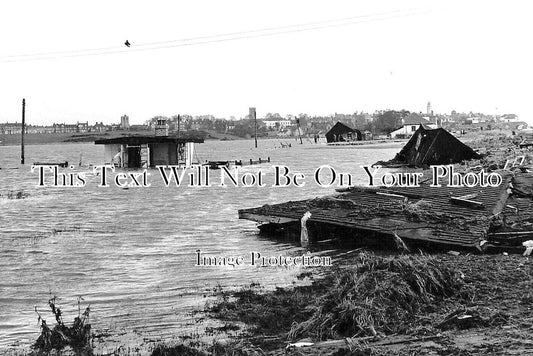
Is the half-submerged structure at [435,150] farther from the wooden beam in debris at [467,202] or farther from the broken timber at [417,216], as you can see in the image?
the wooden beam in debris at [467,202]

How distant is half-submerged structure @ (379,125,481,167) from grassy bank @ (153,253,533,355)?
3693 cm

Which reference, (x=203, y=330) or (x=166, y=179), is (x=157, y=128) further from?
(x=203, y=330)

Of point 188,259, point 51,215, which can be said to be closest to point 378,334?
point 188,259

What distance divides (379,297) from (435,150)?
42.2 metres

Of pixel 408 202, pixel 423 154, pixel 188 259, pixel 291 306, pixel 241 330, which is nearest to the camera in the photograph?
pixel 241 330

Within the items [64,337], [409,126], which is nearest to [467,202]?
[64,337]

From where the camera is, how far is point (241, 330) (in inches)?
364

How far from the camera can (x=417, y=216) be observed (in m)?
16.1

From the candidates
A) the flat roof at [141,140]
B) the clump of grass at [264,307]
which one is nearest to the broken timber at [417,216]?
the clump of grass at [264,307]

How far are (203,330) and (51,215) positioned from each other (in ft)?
68.1

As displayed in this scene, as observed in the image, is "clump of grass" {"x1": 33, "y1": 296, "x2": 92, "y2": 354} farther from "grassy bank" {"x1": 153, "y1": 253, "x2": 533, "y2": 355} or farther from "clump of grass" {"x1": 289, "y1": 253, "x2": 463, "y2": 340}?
"clump of grass" {"x1": 289, "y1": 253, "x2": 463, "y2": 340}

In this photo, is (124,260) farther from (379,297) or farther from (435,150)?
(435,150)

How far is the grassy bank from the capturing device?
7.00 meters

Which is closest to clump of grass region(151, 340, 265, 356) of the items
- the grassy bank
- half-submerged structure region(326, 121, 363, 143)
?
the grassy bank
